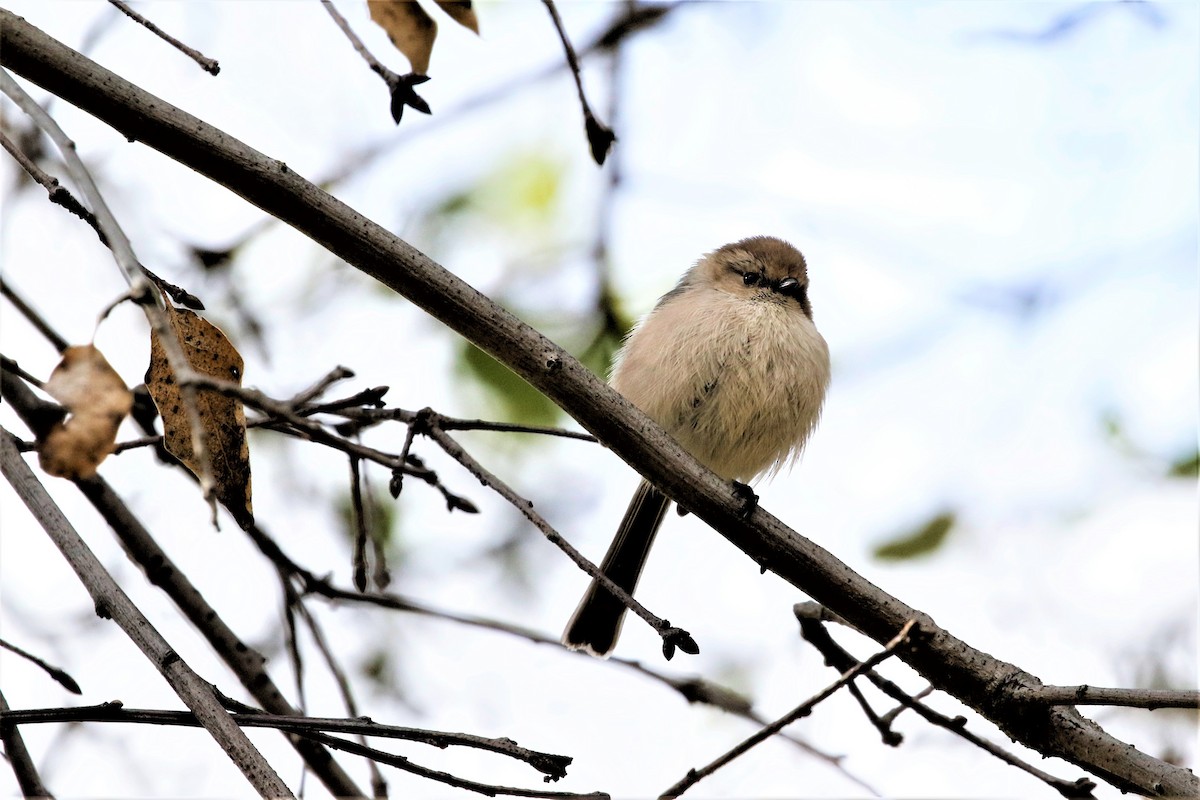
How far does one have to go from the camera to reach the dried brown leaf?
2260mm

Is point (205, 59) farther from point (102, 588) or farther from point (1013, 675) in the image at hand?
point (1013, 675)

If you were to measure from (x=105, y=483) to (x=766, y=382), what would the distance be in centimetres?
243

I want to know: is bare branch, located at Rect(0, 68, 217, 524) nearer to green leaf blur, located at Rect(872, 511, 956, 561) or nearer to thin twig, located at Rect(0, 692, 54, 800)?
thin twig, located at Rect(0, 692, 54, 800)

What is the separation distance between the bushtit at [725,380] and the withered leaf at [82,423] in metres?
2.73

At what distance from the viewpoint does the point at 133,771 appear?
15.6ft

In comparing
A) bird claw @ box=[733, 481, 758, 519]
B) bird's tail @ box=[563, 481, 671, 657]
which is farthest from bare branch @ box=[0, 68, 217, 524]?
bird's tail @ box=[563, 481, 671, 657]

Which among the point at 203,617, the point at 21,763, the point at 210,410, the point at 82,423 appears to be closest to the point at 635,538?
the point at 203,617

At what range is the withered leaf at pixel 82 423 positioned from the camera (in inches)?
72.2

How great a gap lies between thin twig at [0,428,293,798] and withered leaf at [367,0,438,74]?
109 centimetres

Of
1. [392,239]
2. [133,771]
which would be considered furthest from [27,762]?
[133,771]

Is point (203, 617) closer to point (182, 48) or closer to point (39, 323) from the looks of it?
point (39, 323)

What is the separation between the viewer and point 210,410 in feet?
7.75

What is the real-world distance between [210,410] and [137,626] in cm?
48

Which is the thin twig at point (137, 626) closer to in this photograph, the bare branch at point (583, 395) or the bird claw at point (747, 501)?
the bare branch at point (583, 395)
